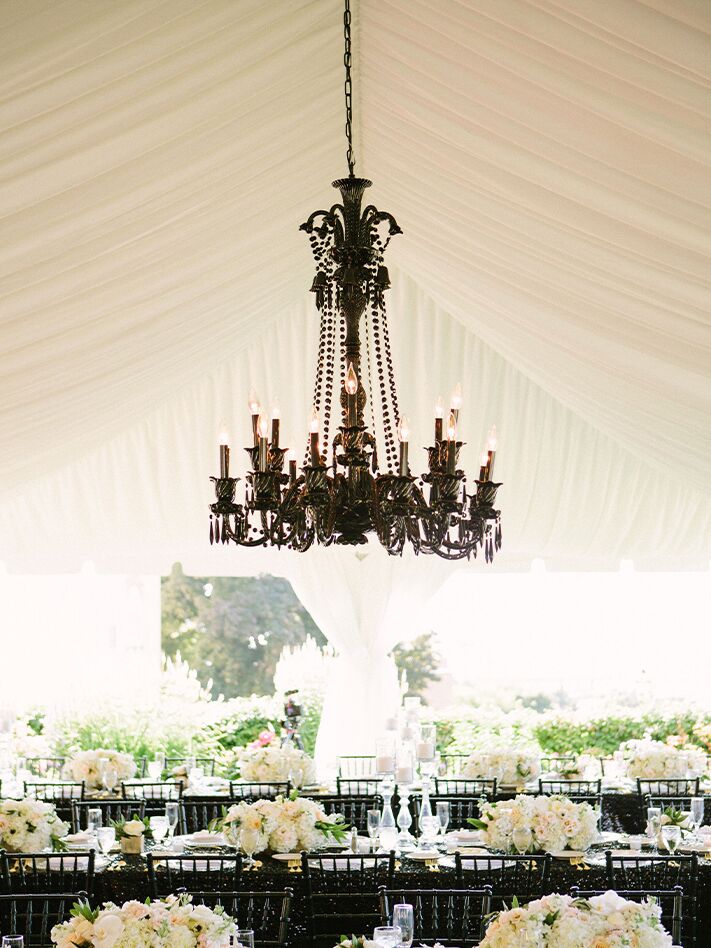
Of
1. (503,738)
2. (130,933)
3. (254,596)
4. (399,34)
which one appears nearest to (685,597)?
(503,738)

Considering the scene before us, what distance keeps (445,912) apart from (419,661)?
14.5 meters

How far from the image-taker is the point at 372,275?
595 cm

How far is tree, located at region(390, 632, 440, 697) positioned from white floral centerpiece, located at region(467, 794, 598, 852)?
13726 millimetres

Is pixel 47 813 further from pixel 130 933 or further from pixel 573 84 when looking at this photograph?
pixel 573 84

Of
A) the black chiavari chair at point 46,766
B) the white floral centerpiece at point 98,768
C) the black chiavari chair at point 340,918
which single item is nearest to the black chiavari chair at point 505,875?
the black chiavari chair at point 340,918

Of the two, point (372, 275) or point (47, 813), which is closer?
point (372, 275)

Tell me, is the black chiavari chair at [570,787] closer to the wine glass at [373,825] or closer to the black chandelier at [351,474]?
the wine glass at [373,825]

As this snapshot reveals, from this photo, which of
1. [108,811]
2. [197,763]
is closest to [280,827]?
[108,811]

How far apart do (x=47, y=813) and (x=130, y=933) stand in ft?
10.2

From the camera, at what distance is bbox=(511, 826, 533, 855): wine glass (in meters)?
6.62

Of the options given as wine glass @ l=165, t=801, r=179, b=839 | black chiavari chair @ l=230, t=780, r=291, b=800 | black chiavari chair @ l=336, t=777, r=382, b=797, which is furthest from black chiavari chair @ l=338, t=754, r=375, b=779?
wine glass @ l=165, t=801, r=179, b=839

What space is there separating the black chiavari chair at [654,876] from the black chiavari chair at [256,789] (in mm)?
2724

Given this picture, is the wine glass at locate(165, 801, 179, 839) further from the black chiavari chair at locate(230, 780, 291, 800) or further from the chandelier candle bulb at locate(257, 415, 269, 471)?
the chandelier candle bulb at locate(257, 415, 269, 471)

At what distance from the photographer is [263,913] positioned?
5672 millimetres
